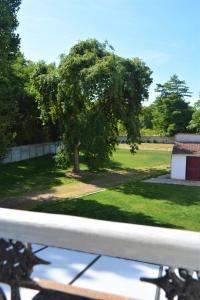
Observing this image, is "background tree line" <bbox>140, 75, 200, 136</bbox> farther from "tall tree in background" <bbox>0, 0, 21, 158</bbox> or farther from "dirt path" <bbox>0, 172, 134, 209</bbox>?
"tall tree in background" <bbox>0, 0, 21, 158</bbox>

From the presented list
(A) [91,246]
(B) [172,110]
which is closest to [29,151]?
(A) [91,246]

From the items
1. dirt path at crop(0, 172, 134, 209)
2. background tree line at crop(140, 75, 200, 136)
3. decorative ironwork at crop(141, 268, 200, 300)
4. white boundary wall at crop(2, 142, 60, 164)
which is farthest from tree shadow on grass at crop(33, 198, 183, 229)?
background tree line at crop(140, 75, 200, 136)

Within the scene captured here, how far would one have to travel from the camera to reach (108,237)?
2018 mm

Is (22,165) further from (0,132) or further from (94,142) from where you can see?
(0,132)

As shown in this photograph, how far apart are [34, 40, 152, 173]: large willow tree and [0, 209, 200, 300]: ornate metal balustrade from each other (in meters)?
23.4

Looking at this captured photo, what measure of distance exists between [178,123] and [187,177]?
154 ft

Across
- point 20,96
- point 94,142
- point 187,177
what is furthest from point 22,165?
point 187,177

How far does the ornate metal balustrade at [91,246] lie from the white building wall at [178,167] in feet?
90.9

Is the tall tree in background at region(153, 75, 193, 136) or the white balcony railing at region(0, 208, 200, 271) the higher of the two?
the tall tree in background at region(153, 75, 193, 136)

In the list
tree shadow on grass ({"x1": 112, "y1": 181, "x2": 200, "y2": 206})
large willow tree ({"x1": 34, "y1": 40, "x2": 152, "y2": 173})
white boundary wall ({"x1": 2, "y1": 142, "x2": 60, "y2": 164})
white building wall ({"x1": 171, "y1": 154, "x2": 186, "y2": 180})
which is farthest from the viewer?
white boundary wall ({"x1": 2, "y1": 142, "x2": 60, "y2": 164})

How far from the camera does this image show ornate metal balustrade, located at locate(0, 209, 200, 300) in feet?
6.18

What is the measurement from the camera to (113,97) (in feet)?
89.1

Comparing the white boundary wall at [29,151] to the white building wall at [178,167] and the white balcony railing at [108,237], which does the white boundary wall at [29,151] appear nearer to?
the white building wall at [178,167]

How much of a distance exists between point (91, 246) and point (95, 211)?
1670 centimetres
